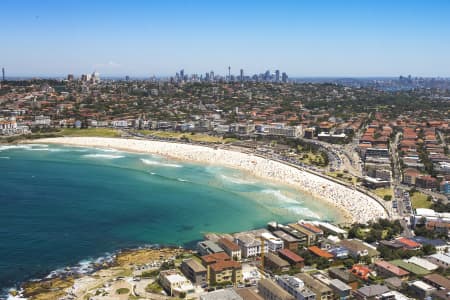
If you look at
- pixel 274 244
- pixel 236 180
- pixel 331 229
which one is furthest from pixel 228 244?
pixel 236 180

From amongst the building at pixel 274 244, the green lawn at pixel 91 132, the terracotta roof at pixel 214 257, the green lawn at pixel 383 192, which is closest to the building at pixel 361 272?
the building at pixel 274 244

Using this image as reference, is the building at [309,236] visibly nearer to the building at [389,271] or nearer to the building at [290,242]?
the building at [290,242]

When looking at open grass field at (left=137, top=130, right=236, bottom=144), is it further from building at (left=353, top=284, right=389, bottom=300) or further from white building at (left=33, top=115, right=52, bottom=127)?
building at (left=353, top=284, right=389, bottom=300)

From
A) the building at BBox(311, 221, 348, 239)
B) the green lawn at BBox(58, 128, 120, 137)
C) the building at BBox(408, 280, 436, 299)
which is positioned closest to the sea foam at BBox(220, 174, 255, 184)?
the building at BBox(311, 221, 348, 239)

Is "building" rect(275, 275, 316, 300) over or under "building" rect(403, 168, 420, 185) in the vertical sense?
A: under

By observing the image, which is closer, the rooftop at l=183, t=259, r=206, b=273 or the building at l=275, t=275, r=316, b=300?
the building at l=275, t=275, r=316, b=300

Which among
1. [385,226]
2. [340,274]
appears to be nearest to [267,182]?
[385,226]

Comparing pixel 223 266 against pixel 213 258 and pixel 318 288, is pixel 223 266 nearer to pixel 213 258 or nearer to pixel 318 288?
pixel 213 258
